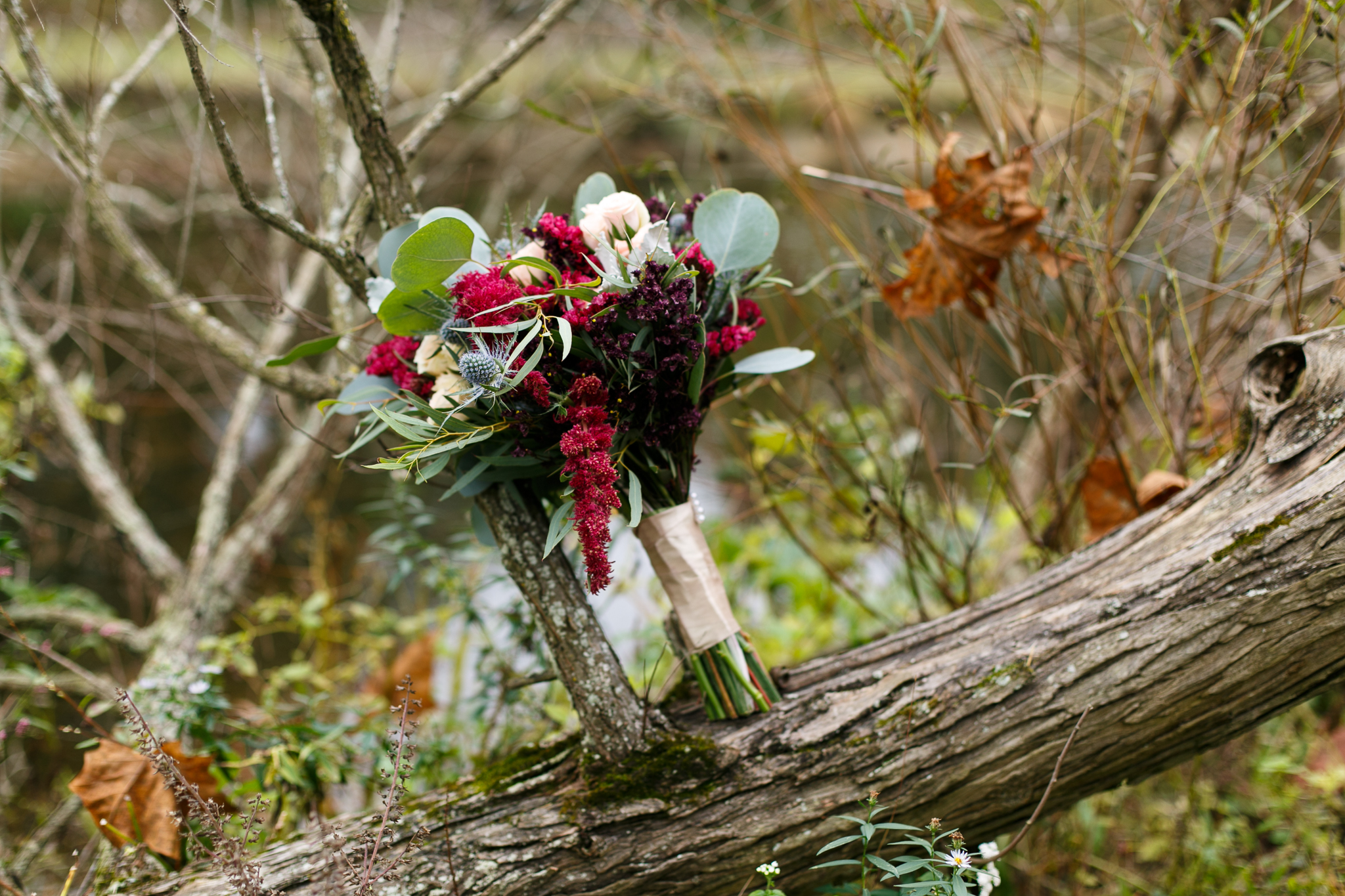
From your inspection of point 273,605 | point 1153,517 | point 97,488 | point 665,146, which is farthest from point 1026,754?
point 665,146

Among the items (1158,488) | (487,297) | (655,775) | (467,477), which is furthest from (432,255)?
(1158,488)

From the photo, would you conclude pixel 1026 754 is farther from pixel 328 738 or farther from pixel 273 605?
pixel 273 605

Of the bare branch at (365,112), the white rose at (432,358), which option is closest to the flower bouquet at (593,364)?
the white rose at (432,358)

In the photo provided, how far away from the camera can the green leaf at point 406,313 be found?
3.56ft

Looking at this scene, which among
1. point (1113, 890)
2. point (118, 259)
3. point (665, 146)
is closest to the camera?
point (1113, 890)

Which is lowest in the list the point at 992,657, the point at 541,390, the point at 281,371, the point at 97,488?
the point at 992,657

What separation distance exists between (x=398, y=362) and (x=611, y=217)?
17.3 inches

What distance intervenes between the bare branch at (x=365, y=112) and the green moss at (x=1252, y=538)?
154cm

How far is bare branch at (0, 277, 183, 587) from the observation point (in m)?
2.21

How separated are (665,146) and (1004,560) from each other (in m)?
6.27

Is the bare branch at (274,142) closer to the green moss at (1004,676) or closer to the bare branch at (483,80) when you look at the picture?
the bare branch at (483,80)

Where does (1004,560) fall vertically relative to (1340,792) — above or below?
above

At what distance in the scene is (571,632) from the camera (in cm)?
130

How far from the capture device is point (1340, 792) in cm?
188
